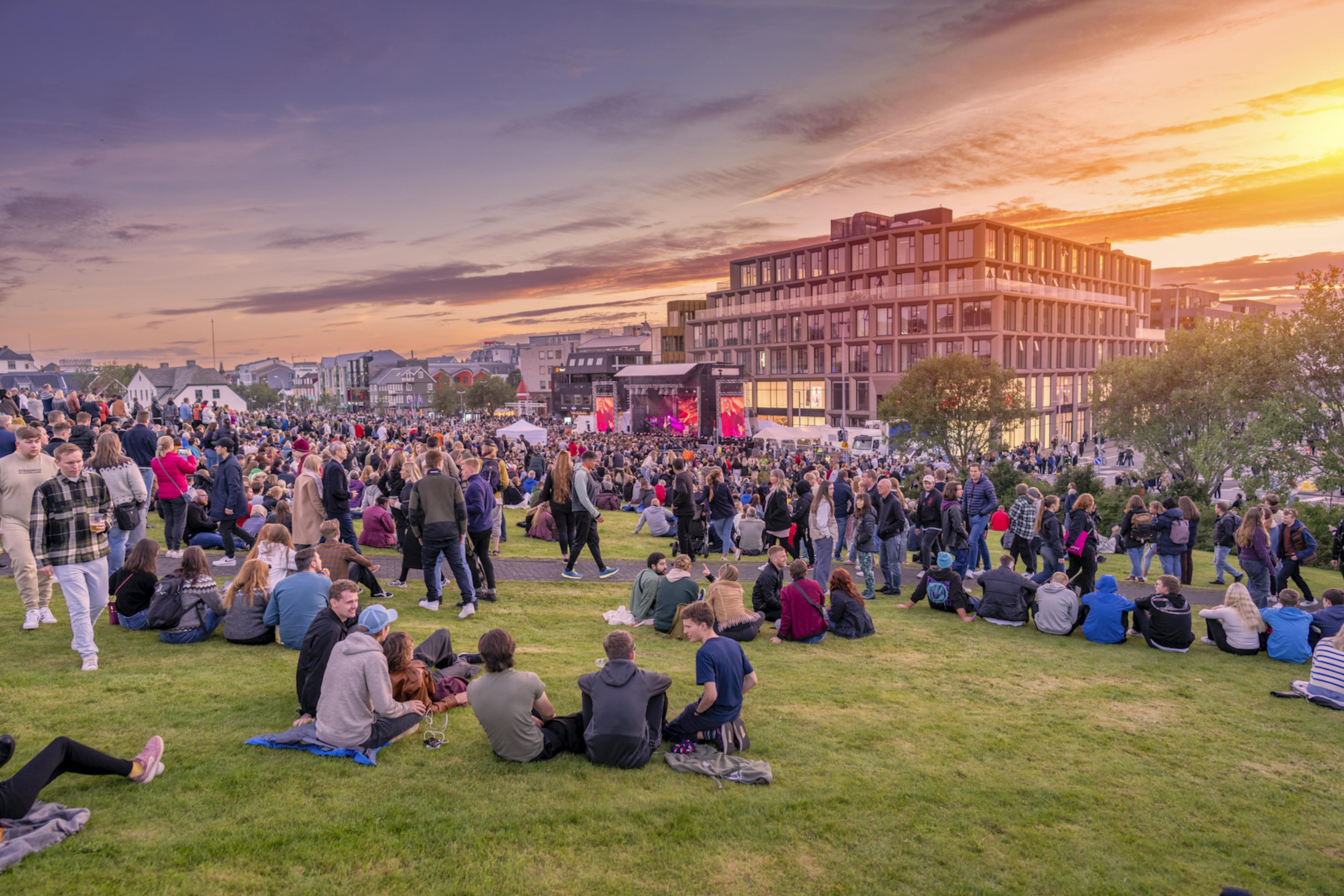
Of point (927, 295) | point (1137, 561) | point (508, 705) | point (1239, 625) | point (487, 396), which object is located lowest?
point (1137, 561)

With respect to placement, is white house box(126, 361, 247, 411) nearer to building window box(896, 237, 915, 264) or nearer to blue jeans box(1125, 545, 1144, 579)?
building window box(896, 237, 915, 264)

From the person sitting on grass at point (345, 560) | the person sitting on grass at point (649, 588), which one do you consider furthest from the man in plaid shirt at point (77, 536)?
the person sitting on grass at point (649, 588)

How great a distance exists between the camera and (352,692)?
5352mm

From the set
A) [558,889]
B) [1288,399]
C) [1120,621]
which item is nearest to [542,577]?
[558,889]

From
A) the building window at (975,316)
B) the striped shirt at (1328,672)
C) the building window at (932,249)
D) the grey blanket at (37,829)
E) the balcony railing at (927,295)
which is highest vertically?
the building window at (932,249)

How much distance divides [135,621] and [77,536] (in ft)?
5.96

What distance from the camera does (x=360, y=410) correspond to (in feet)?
405

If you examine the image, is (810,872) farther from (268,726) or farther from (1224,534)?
(1224,534)

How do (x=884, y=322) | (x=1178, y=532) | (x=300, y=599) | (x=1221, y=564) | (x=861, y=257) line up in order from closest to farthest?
(x=300, y=599), (x=1178, y=532), (x=1221, y=564), (x=884, y=322), (x=861, y=257)

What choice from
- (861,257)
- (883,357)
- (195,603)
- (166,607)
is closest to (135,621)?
(166,607)

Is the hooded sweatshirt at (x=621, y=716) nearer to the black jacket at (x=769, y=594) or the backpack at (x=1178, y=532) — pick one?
the black jacket at (x=769, y=594)

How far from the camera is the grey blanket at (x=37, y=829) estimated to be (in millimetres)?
3924

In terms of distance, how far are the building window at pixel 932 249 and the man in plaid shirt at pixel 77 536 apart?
2540 inches

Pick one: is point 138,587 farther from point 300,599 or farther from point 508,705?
point 508,705
